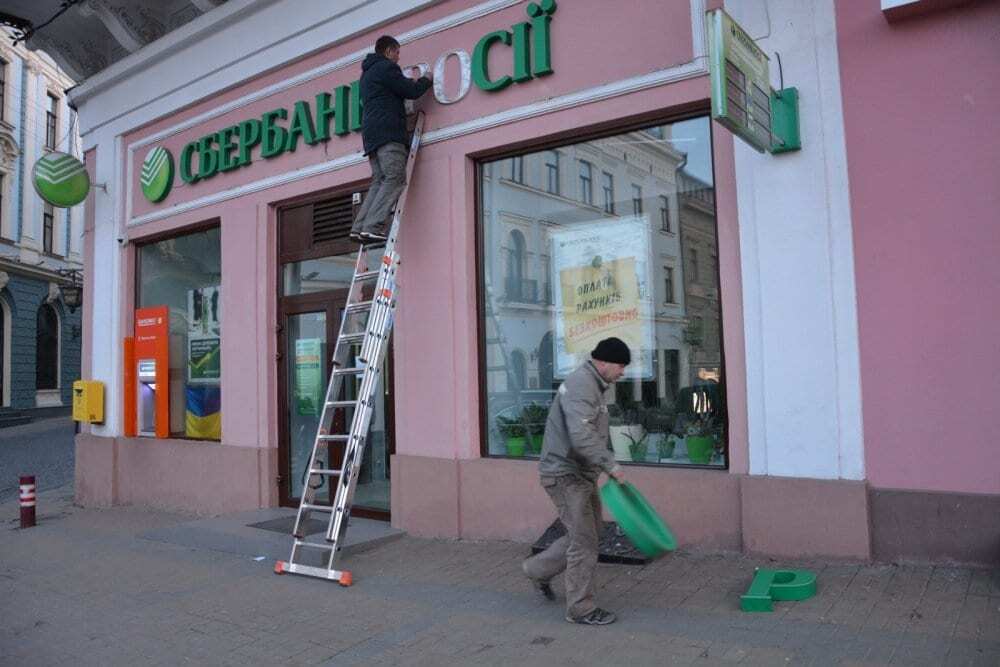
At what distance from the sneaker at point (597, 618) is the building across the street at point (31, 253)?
25129 mm

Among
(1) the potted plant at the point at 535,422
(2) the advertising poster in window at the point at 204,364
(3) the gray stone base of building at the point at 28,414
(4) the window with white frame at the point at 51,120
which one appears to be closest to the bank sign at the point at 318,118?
(2) the advertising poster in window at the point at 204,364

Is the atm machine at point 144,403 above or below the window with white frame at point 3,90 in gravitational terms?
below

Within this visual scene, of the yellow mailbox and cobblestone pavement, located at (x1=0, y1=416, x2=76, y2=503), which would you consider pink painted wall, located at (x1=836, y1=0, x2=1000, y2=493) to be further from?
cobblestone pavement, located at (x1=0, y1=416, x2=76, y2=503)

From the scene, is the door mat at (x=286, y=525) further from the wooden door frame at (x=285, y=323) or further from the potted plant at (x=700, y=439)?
the potted plant at (x=700, y=439)

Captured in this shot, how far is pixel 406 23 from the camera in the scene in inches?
312

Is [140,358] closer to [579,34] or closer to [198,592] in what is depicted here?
[198,592]

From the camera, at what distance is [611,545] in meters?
6.16

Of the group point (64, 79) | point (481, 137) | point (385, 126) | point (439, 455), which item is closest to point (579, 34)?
point (481, 137)

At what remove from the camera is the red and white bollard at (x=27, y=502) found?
30.7 feet

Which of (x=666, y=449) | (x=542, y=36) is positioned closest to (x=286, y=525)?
(x=666, y=449)

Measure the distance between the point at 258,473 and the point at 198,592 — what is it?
9.52 feet

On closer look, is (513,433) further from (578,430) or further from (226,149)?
(226,149)

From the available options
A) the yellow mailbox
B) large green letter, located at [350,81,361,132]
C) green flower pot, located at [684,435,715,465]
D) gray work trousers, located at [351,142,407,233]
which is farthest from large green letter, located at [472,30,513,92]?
the yellow mailbox

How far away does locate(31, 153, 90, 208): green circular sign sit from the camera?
10609mm
